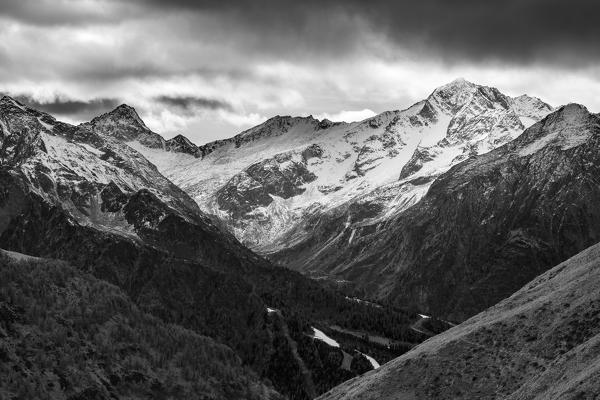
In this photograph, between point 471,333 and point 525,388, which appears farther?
point 471,333

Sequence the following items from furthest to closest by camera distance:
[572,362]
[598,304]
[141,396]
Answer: [141,396] → [598,304] → [572,362]

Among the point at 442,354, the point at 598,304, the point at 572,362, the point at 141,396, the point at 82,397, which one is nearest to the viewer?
the point at 572,362

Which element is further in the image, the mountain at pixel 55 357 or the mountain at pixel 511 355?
the mountain at pixel 55 357

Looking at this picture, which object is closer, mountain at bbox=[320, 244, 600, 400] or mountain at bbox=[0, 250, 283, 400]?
mountain at bbox=[320, 244, 600, 400]

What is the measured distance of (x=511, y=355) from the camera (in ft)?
481

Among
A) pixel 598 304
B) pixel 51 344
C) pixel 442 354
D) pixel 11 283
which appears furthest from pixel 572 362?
pixel 11 283

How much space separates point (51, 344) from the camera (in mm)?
180875

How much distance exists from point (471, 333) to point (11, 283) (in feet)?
295

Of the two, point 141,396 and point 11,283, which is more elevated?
point 11,283

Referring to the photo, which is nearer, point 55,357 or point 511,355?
point 511,355

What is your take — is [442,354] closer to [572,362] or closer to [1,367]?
[572,362]

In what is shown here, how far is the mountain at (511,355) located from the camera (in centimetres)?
13412

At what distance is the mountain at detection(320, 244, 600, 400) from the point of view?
134125 mm

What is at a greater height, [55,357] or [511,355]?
[55,357]
